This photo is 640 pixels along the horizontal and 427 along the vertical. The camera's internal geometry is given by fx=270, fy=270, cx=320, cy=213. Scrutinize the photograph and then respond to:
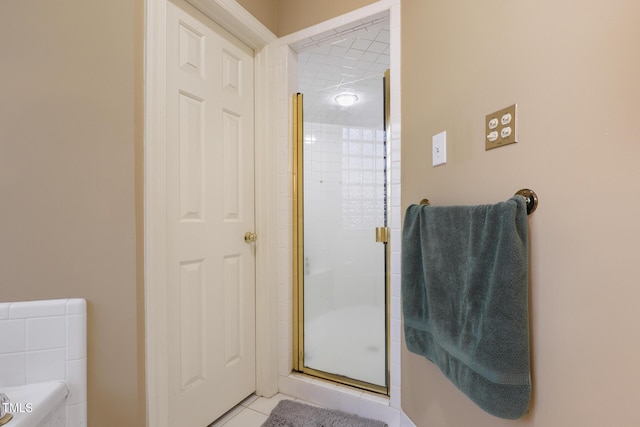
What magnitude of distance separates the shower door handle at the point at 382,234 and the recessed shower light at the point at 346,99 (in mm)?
974

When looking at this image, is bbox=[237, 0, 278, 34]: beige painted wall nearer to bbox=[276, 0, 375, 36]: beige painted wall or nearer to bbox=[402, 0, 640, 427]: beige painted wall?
bbox=[276, 0, 375, 36]: beige painted wall

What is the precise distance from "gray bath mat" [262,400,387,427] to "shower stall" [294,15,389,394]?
179 millimetres

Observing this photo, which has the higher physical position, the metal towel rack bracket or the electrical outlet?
the electrical outlet

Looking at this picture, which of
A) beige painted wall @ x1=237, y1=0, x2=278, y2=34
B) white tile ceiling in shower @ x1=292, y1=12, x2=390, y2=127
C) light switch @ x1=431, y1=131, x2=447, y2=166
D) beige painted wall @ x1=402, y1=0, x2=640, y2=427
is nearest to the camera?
beige painted wall @ x1=402, y1=0, x2=640, y2=427

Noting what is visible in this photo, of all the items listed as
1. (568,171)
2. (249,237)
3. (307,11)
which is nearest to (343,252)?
(249,237)

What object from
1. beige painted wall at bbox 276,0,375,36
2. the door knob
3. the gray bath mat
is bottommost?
the gray bath mat

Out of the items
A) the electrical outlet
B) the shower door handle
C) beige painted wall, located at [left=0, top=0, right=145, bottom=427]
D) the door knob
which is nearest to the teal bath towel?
the electrical outlet

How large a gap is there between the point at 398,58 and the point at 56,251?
5.19ft

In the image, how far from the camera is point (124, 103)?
955 mm

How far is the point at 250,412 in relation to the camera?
57.9 inches

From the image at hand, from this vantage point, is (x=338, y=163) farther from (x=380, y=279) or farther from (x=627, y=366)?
(x=627, y=366)

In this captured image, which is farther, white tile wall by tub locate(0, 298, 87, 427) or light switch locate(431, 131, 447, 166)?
light switch locate(431, 131, 447, 166)

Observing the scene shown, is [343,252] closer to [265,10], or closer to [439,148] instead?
[439,148]

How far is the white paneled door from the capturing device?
1182mm
